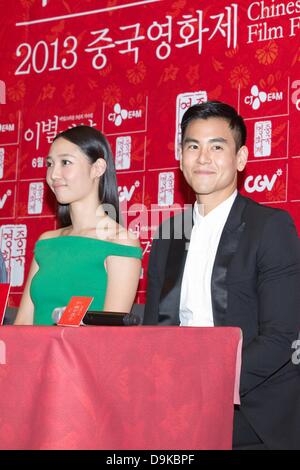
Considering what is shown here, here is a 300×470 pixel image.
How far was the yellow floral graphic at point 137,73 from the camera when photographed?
337cm

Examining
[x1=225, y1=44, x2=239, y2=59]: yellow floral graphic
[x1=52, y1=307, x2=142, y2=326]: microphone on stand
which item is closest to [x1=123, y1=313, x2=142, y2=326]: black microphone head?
[x1=52, y1=307, x2=142, y2=326]: microphone on stand

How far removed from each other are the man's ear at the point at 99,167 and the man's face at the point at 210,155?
0.38m

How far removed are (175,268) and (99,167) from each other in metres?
0.50

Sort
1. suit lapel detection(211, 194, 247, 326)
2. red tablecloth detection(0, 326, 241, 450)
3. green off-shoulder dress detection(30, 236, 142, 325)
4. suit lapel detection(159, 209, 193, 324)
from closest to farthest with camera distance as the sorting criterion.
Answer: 1. red tablecloth detection(0, 326, 241, 450)
2. suit lapel detection(211, 194, 247, 326)
3. suit lapel detection(159, 209, 193, 324)
4. green off-shoulder dress detection(30, 236, 142, 325)

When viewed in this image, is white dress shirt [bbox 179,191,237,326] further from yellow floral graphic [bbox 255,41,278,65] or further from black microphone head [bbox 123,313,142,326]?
yellow floral graphic [bbox 255,41,278,65]

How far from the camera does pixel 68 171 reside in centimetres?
239

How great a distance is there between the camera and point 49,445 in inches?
52.2

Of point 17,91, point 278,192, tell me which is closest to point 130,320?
point 278,192

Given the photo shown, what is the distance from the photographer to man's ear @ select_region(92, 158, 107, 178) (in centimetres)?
243

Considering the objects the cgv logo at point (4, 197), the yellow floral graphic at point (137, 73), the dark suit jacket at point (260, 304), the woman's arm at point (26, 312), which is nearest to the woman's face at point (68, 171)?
the woman's arm at point (26, 312)

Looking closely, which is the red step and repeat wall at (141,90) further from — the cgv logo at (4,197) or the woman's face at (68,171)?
the woman's face at (68,171)

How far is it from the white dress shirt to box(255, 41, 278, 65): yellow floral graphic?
3.44 ft

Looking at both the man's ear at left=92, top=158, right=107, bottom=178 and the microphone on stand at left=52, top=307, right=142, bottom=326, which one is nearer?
the microphone on stand at left=52, top=307, right=142, bottom=326

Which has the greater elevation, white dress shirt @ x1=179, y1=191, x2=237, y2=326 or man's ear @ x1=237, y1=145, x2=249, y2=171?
man's ear @ x1=237, y1=145, x2=249, y2=171
